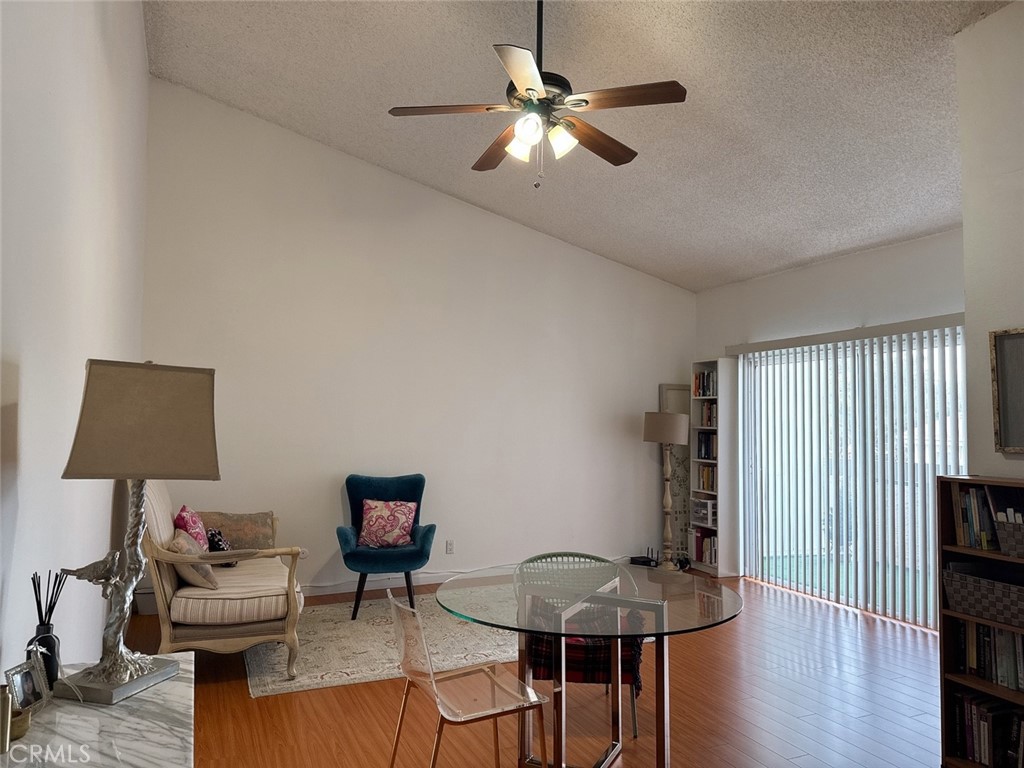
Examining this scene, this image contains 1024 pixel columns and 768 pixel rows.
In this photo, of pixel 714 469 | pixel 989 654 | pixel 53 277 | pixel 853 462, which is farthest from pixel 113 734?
pixel 714 469

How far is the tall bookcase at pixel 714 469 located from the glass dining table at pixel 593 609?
331cm

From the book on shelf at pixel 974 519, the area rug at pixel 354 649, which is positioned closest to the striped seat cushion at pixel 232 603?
the area rug at pixel 354 649

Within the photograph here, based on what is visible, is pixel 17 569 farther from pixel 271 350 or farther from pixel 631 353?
pixel 631 353

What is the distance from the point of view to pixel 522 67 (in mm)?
2752

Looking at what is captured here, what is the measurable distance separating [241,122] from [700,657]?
521 cm

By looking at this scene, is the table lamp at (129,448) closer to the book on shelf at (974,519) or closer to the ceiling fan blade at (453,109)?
the ceiling fan blade at (453,109)

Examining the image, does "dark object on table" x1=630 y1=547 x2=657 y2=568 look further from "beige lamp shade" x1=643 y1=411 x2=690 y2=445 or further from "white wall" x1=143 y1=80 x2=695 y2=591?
"beige lamp shade" x1=643 y1=411 x2=690 y2=445

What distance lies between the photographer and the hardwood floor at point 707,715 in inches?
119

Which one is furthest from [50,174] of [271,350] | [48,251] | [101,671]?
[271,350]

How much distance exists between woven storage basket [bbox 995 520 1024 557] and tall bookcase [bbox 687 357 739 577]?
147 inches

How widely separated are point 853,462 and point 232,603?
4551mm

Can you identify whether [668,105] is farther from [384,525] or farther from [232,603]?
[232,603]

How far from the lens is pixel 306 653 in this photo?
14.1 ft

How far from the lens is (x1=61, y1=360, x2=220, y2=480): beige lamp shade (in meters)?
1.47
